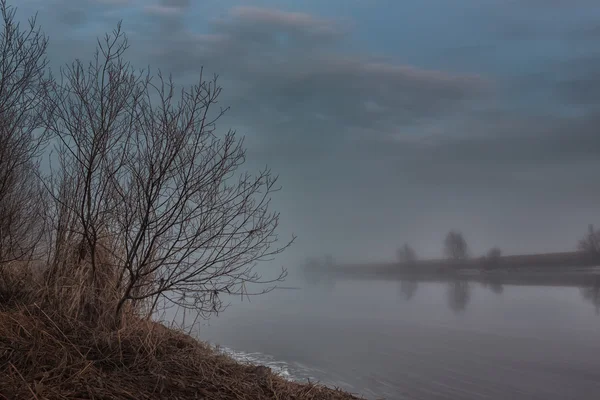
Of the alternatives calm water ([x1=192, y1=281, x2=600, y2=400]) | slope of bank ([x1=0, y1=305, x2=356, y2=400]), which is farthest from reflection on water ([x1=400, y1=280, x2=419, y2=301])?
slope of bank ([x1=0, y1=305, x2=356, y2=400])

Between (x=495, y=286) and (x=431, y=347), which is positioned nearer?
(x=431, y=347)

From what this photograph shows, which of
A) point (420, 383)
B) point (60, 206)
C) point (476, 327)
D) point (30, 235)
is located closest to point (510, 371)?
point (420, 383)

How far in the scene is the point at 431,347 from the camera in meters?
12.4

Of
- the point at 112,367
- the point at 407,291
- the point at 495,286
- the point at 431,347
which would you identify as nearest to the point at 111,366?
the point at 112,367

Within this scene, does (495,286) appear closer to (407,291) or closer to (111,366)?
(407,291)

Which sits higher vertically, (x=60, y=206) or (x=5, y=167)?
(x=5, y=167)

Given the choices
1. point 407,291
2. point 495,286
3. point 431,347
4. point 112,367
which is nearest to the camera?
point 112,367

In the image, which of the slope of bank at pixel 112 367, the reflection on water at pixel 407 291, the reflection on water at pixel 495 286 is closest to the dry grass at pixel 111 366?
the slope of bank at pixel 112 367

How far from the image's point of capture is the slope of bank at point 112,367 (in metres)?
4.09

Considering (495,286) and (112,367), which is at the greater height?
(112,367)

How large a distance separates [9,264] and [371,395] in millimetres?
6028

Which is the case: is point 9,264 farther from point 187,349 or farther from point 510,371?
point 510,371

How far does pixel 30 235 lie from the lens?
928 centimetres

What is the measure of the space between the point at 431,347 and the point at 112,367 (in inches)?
372
